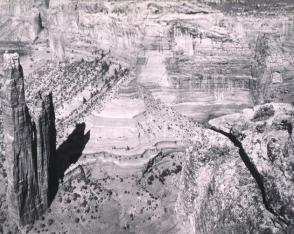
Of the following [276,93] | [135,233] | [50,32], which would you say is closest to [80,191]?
[135,233]

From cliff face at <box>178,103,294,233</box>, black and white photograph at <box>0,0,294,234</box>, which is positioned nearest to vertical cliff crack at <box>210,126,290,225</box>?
cliff face at <box>178,103,294,233</box>

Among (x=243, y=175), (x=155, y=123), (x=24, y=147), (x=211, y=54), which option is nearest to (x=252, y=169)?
(x=243, y=175)

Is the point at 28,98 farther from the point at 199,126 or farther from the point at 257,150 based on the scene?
the point at 257,150

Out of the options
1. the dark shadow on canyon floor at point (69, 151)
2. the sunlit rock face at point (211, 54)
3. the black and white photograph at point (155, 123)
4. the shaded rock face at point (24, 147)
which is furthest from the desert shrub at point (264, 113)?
the shaded rock face at point (24, 147)

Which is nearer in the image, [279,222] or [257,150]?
[279,222]

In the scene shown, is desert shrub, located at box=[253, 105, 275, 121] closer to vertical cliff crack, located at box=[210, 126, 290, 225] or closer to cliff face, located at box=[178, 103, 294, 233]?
cliff face, located at box=[178, 103, 294, 233]
